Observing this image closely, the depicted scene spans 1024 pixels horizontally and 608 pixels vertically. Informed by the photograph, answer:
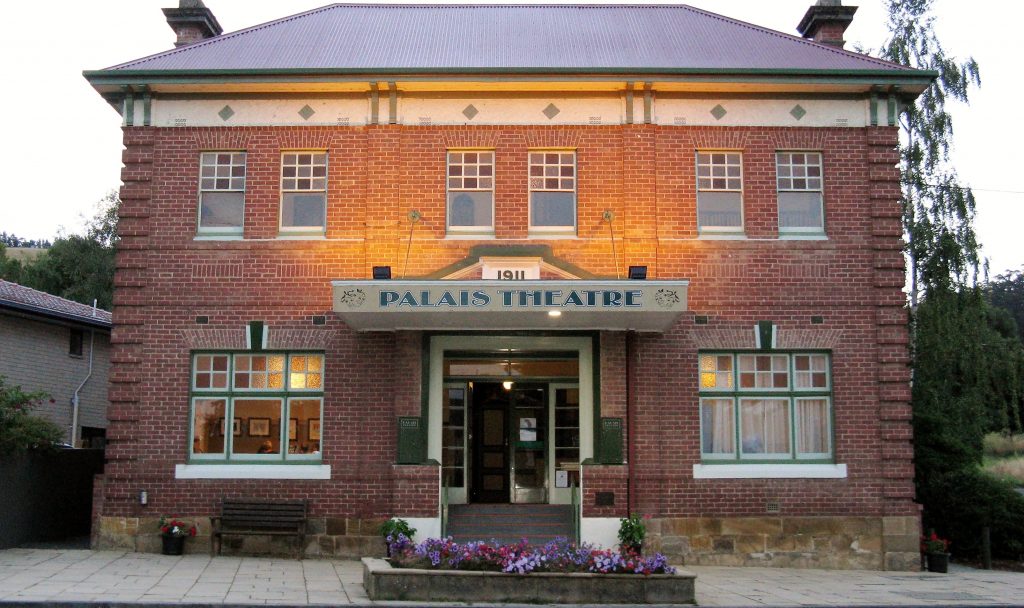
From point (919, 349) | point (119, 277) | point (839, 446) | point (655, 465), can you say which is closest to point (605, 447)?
point (655, 465)

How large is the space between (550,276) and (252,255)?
5040 millimetres

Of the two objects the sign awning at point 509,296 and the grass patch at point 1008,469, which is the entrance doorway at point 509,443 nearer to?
the sign awning at point 509,296

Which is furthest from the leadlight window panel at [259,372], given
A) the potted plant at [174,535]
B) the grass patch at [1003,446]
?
the grass patch at [1003,446]

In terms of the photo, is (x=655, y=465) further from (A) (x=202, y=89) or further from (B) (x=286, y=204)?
(A) (x=202, y=89)

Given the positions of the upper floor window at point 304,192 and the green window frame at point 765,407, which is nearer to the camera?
the green window frame at point 765,407

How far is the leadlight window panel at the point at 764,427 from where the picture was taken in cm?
1636

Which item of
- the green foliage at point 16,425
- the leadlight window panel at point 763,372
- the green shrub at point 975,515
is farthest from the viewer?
the green shrub at point 975,515

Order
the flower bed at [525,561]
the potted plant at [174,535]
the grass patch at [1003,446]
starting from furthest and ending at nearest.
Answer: the grass patch at [1003,446]
the potted plant at [174,535]
the flower bed at [525,561]

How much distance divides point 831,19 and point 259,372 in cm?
1271

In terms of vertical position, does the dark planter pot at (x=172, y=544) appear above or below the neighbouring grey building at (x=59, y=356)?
below

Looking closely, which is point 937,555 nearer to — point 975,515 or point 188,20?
point 975,515

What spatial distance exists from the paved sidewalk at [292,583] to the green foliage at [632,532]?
0.96m

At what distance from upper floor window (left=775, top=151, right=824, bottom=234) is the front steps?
6.25 m

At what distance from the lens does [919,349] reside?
2211 centimetres
